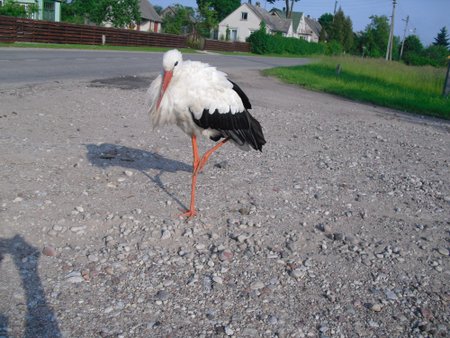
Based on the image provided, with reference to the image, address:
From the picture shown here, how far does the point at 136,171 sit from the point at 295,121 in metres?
5.29

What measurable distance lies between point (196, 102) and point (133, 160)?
187cm

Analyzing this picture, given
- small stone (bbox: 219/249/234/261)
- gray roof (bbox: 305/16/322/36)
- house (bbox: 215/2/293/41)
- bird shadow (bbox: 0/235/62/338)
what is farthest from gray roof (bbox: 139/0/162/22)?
small stone (bbox: 219/249/234/261)

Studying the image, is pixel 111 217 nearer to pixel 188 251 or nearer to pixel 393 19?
pixel 188 251

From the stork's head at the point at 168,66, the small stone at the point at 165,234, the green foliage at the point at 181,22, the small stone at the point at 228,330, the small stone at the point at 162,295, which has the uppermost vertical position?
the green foliage at the point at 181,22

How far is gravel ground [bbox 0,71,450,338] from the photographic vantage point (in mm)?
3139

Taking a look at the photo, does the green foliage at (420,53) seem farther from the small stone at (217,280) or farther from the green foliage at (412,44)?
the small stone at (217,280)

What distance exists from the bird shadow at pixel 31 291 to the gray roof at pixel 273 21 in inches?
3122

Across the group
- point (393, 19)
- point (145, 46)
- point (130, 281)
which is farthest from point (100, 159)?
point (393, 19)

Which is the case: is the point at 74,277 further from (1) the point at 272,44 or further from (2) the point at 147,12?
(2) the point at 147,12

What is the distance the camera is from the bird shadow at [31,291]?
284cm

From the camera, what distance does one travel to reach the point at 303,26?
339ft

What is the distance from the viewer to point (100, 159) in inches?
243

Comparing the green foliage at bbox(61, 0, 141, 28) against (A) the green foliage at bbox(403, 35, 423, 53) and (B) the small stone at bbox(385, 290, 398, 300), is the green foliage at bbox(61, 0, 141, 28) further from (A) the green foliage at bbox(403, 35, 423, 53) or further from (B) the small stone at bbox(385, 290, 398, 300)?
(A) the green foliage at bbox(403, 35, 423, 53)

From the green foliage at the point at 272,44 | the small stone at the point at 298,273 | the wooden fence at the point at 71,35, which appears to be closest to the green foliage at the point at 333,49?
the green foliage at the point at 272,44
